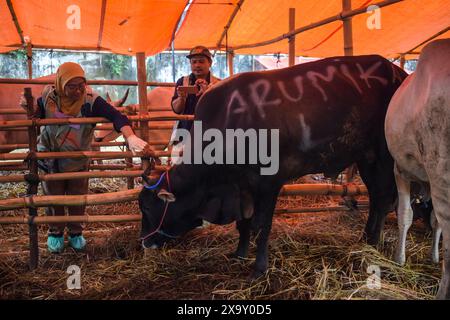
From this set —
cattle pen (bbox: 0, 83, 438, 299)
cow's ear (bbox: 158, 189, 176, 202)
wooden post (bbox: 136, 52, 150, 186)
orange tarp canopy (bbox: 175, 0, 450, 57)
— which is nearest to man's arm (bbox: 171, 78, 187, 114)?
wooden post (bbox: 136, 52, 150, 186)

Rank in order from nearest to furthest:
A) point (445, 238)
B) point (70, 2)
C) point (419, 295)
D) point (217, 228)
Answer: point (445, 238), point (419, 295), point (217, 228), point (70, 2)

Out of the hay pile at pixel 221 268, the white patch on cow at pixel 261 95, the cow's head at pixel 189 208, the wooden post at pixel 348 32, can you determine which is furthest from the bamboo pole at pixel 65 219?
the wooden post at pixel 348 32

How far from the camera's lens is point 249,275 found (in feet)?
10.9

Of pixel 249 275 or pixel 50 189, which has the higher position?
pixel 50 189

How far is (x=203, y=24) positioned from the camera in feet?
26.2

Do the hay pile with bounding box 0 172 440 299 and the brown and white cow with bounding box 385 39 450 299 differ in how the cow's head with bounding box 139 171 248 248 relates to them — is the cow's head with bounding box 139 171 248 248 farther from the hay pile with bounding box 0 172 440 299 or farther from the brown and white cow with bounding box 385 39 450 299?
the brown and white cow with bounding box 385 39 450 299

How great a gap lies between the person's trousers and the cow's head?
2.93 feet

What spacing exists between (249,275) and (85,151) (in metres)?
1.95

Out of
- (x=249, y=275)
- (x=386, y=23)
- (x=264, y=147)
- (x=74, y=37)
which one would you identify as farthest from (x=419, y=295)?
(x=74, y=37)

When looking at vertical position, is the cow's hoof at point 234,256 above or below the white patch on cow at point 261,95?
below

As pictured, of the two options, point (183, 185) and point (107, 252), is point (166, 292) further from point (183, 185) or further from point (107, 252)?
point (107, 252)

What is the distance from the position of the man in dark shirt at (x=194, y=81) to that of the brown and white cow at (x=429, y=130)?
2.00m

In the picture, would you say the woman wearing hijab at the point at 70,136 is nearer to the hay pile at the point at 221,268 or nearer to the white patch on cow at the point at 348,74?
the hay pile at the point at 221,268

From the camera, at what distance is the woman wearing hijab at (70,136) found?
151 inches
